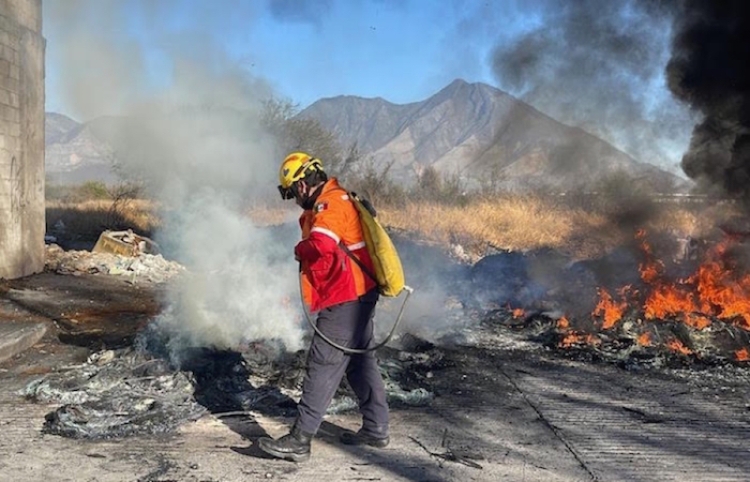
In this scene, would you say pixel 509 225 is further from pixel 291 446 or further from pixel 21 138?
pixel 291 446

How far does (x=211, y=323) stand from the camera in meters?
6.95

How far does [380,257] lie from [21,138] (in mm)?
8901

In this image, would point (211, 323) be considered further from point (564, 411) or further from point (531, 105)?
point (531, 105)

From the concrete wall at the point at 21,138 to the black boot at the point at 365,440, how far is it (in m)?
8.31

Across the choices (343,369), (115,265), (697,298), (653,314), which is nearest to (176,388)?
(343,369)

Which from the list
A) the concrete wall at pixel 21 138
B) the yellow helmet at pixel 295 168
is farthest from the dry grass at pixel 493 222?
the yellow helmet at pixel 295 168

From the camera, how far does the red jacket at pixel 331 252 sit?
409 centimetres

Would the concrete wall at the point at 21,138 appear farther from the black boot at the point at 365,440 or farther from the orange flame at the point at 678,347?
the orange flame at the point at 678,347

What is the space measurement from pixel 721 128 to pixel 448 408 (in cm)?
814

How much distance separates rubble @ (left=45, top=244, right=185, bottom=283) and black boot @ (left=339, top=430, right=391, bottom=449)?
28.6ft

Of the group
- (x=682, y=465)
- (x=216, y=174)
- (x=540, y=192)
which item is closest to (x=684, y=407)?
(x=682, y=465)

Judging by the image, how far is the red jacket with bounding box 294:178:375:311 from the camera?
13.4 ft

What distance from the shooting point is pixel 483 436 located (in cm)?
465

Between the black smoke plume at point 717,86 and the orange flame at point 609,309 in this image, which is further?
the black smoke plume at point 717,86
